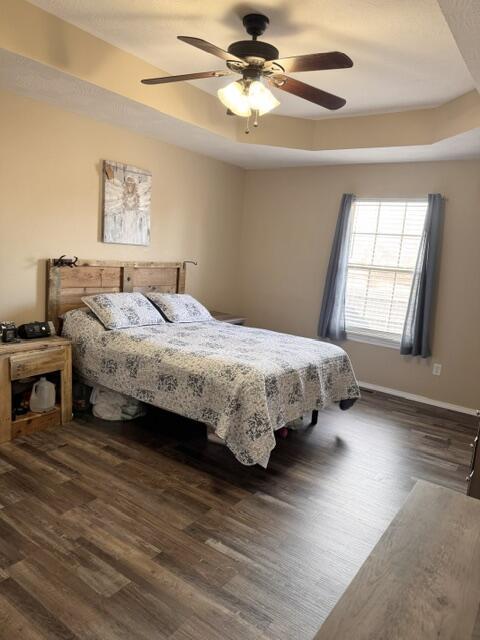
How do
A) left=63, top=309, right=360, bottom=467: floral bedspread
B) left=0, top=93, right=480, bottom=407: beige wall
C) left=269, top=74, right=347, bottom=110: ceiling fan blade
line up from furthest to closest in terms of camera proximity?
1. left=0, top=93, right=480, bottom=407: beige wall
2. left=63, top=309, right=360, bottom=467: floral bedspread
3. left=269, top=74, right=347, bottom=110: ceiling fan blade

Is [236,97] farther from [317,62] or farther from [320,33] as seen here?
[320,33]

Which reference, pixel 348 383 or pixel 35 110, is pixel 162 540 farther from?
pixel 35 110

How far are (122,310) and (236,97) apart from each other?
1977 mm

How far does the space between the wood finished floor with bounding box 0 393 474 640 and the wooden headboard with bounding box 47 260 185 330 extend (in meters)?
1.13

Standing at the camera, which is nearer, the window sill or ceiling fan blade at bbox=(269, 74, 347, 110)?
ceiling fan blade at bbox=(269, 74, 347, 110)

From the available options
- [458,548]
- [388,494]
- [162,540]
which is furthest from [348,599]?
[388,494]

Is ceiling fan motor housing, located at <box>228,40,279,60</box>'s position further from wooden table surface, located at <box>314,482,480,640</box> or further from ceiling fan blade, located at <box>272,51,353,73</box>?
wooden table surface, located at <box>314,482,480,640</box>

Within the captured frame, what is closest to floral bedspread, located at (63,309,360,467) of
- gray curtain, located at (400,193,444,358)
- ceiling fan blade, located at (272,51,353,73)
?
gray curtain, located at (400,193,444,358)

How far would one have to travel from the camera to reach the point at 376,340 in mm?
4738

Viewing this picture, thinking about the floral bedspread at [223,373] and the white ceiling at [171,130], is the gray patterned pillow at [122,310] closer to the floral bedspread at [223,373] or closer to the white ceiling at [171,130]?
the floral bedspread at [223,373]

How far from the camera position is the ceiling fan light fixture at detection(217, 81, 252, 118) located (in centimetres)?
241

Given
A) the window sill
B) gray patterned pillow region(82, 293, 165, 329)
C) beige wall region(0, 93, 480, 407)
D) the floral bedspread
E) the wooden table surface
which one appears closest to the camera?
the wooden table surface

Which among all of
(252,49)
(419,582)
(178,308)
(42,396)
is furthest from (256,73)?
(42,396)

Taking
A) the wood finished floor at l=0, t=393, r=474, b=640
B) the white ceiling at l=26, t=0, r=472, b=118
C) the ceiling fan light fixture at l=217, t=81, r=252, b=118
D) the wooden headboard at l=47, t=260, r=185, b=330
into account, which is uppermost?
the white ceiling at l=26, t=0, r=472, b=118
